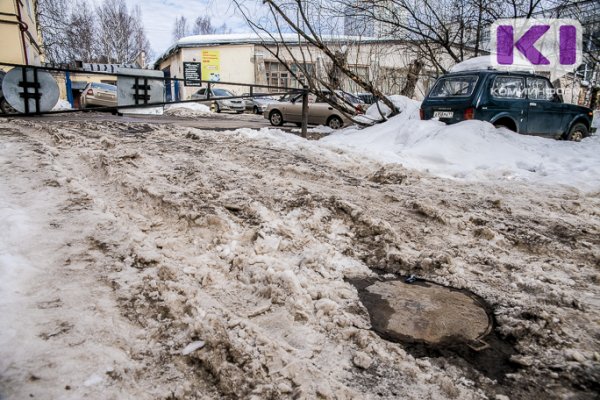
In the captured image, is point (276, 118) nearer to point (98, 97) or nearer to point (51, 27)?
point (98, 97)

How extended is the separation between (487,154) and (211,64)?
23.9 metres

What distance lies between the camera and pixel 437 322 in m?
2.01

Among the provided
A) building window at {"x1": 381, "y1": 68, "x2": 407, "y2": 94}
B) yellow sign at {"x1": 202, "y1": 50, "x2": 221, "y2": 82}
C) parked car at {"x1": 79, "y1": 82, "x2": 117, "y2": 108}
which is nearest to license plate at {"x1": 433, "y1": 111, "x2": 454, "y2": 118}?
building window at {"x1": 381, "y1": 68, "x2": 407, "y2": 94}

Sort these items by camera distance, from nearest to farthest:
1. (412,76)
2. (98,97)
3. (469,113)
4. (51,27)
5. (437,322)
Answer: (437,322) → (469,113) → (412,76) → (98,97) → (51,27)

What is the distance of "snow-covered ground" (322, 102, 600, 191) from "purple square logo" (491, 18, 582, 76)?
14.6 ft

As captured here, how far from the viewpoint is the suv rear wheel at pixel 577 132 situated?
830cm

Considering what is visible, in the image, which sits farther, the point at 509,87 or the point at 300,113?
the point at 300,113

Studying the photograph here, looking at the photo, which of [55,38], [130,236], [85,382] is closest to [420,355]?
[85,382]

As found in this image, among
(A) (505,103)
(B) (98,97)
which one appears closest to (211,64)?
(B) (98,97)

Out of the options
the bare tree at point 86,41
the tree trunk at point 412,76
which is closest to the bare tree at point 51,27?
the bare tree at point 86,41

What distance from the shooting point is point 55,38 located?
2733 cm

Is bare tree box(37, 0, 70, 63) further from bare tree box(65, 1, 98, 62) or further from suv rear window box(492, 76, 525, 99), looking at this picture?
suv rear window box(492, 76, 525, 99)

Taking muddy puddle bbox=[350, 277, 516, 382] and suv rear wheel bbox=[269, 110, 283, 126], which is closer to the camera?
muddy puddle bbox=[350, 277, 516, 382]

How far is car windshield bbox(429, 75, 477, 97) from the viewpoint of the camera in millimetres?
7129
